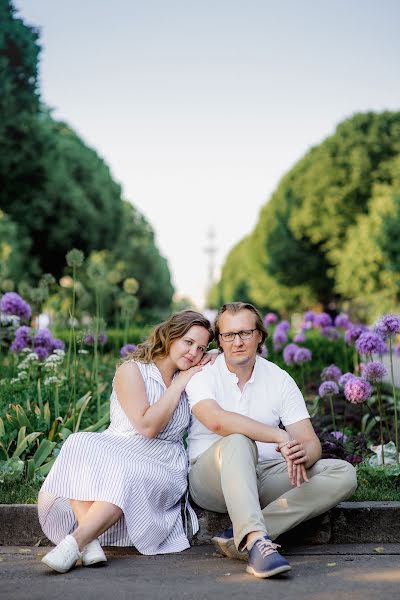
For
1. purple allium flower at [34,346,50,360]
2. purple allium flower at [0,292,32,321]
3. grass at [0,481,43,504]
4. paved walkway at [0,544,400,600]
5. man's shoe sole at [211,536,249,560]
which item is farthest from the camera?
purple allium flower at [0,292,32,321]

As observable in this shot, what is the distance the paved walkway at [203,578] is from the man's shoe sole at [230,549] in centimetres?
4

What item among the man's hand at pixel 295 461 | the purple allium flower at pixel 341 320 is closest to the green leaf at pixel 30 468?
the man's hand at pixel 295 461

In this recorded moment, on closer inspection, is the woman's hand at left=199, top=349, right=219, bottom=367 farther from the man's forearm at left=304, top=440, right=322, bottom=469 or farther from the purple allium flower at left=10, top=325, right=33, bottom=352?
the purple allium flower at left=10, top=325, right=33, bottom=352

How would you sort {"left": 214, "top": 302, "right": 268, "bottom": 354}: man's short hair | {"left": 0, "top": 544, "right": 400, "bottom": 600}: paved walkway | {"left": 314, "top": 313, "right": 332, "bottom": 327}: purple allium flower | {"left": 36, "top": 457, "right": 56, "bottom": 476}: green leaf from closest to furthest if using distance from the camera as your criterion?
1. {"left": 0, "top": 544, "right": 400, "bottom": 600}: paved walkway
2. {"left": 214, "top": 302, "right": 268, "bottom": 354}: man's short hair
3. {"left": 36, "top": 457, "right": 56, "bottom": 476}: green leaf
4. {"left": 314, "top": 313, "right": 332, "bottom": 327}: purple allium flower

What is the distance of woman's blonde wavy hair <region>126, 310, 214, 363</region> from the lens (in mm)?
4348

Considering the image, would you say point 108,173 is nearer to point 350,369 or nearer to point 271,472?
point 350,369

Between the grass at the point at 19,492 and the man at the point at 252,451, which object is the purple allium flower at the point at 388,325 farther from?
the grass at the point at 19,492

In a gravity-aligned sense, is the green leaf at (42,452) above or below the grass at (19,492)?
above

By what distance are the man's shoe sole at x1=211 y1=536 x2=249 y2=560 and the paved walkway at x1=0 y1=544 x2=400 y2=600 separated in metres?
0.04

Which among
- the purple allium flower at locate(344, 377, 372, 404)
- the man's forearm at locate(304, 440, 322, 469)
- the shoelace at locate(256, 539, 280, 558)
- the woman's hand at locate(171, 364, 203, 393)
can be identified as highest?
the woman's hand at locate(171, 364, 203, 393)

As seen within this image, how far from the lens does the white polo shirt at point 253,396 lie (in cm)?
420

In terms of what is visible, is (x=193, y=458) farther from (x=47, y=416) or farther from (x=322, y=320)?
(x=322, y=320)

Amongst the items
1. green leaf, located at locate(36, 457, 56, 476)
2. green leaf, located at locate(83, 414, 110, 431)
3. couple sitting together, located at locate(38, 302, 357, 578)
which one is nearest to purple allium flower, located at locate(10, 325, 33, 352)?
green leaf, located at locate(83, 414, 110, 431)

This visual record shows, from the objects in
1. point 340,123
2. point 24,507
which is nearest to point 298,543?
point 24,507
